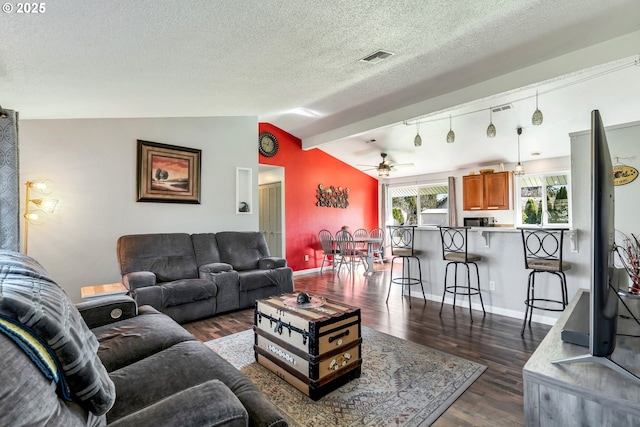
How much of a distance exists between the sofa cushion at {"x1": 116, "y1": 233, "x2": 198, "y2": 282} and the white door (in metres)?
2.45

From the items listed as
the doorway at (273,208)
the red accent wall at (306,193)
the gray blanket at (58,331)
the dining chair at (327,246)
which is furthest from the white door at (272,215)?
the gray blanket at (58,331)

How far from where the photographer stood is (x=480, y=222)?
6.42m

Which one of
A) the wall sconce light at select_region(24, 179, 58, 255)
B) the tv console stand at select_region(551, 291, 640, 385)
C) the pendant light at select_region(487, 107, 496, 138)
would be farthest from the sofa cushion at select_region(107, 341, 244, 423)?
the pendant light at select_region(487, 107, 496, 138)

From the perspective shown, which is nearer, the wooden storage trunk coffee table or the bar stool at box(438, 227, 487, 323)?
the wooden storage trunk coffee table

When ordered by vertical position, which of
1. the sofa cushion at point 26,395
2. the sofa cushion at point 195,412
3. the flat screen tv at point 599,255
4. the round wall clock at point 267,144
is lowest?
the sofa cushion at point 195,412

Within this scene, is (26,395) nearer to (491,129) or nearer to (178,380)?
(178,380)

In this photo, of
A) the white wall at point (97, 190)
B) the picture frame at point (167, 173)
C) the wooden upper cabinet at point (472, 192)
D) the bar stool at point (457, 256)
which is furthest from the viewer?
the wooden upper cabinet at point (472, 192)

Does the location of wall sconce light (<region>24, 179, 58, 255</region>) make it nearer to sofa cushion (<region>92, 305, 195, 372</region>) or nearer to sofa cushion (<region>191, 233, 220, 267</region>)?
sofa cushion (<region>191, 233, 220, 267</region>)

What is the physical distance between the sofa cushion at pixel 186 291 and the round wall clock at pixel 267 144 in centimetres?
310

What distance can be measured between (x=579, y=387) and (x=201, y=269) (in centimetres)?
373

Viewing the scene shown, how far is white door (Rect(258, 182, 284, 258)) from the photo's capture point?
6332mm

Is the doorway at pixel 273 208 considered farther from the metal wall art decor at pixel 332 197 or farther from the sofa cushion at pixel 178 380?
the sofa cushion at pixel 178 380

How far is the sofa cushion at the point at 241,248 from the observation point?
434 centimetres

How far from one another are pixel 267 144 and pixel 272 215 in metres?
1.55
